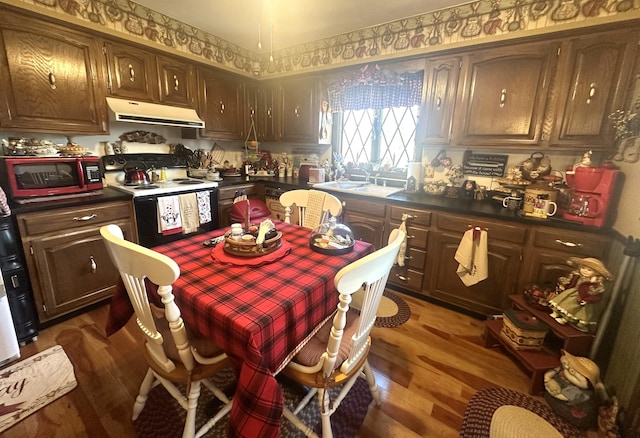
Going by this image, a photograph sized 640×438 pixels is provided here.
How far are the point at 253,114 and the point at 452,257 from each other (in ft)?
9.43

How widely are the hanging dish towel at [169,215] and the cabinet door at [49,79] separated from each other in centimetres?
76

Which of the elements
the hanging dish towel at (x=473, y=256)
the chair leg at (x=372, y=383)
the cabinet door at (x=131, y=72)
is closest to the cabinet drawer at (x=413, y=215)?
the hanging dish towel at (x=473, y=256)

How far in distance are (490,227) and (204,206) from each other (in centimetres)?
252

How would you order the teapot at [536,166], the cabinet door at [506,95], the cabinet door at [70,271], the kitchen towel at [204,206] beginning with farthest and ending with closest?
the kitchen towel at [204,206], the teapot at [536,166], the cabinet door at [506,95], the cabinet door at [70,271]

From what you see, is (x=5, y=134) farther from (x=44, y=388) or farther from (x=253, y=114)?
(x=253, y=114)

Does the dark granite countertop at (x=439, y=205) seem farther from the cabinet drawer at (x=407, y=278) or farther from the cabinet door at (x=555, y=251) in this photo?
the cabinet drawer at (x=407, y=278)

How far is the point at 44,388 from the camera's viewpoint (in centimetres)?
148

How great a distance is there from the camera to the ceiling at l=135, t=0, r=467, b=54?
7.62 ft

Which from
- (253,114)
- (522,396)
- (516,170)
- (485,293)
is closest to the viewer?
(522,396)

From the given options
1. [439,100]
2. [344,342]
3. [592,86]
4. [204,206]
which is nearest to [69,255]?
[204,206]

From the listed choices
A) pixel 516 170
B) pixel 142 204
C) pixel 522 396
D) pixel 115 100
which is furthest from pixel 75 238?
pixel 516 170

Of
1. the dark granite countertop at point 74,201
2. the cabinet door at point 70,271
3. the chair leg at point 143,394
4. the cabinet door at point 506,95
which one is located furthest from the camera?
the cabinet door at point 506,95

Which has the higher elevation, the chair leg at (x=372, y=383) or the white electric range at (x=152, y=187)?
the white electric range at (x=152, y=187)

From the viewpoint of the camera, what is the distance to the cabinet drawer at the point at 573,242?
66.1 inches
